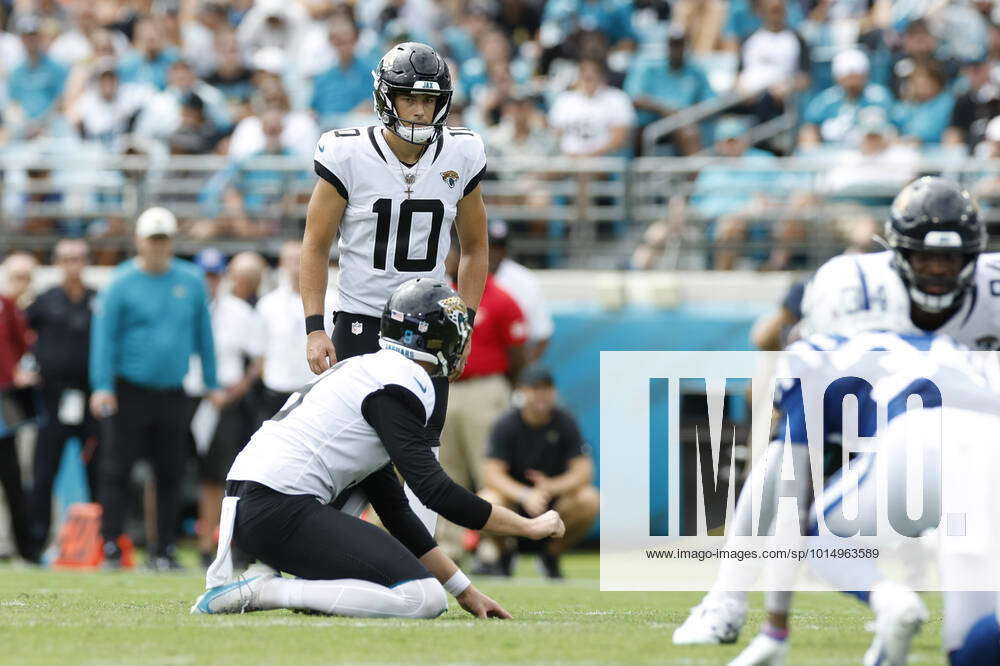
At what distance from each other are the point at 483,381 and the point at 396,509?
489 centimetres

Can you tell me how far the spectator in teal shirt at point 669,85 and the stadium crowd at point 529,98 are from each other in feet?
0.06

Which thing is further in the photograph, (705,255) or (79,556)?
(705,255)

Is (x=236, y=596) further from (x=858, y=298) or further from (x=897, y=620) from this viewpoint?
(x=897, y=620)

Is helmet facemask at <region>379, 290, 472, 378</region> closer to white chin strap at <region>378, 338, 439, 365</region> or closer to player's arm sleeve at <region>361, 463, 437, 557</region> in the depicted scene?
white chin strap at <region>378, 338, 439, 365</region>

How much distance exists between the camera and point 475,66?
15.1m

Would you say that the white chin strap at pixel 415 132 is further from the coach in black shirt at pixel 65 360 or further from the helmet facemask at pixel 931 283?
the coach in black shirt at pixel 65 360

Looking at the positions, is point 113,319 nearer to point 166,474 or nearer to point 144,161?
point 166,474

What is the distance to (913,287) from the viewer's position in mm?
5559

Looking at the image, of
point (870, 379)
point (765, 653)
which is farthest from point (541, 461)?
point (765, 653)

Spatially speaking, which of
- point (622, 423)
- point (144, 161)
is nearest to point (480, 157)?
point (622, 423)

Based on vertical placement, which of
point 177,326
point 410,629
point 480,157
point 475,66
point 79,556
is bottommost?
point 79,556

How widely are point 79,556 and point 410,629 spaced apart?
6443mm

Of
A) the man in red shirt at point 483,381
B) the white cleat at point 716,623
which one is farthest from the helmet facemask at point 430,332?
the man in red shirt at point 483,381

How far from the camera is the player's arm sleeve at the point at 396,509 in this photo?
6188 mm
